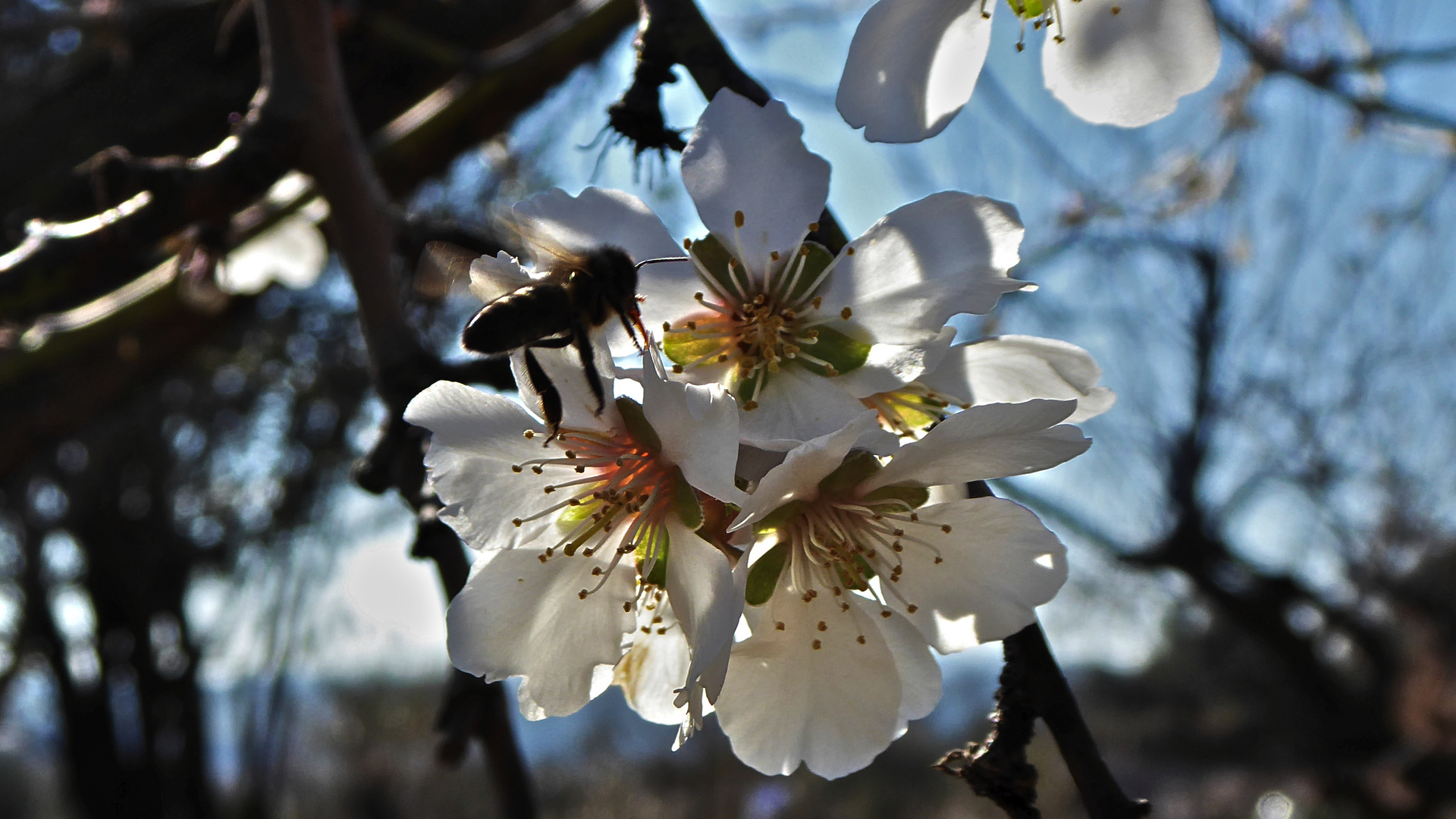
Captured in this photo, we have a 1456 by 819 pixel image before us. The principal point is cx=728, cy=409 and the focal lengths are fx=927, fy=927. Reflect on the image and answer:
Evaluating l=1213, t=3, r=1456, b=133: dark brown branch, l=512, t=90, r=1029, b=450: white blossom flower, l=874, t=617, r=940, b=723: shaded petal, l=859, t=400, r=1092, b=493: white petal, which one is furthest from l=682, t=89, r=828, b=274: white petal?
l=1213, t=3, r=1456, b=133: dark brown branch

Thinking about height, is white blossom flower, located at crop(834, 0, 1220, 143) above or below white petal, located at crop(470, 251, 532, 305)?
above

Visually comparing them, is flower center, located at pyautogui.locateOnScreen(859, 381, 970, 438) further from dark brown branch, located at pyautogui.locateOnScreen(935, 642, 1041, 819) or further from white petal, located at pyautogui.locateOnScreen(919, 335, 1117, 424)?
dark brown branch, located at pyautogui.locateOnScreen(935, 642, 1041, 819)

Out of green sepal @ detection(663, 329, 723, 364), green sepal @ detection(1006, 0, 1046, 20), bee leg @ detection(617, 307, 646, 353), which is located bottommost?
green sepal @ detection(663, 329, 723, 364)

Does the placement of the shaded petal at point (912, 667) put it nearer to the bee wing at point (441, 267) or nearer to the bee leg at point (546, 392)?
the bee leg at point (546, 392)

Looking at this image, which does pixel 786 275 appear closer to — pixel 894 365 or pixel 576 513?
pixel 894 365

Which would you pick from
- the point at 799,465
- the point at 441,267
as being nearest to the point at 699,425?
the point at 799,465

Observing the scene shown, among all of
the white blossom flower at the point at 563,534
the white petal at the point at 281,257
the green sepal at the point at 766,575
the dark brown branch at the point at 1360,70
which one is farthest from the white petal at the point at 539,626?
the dark brown branch at the point at 1360,70
